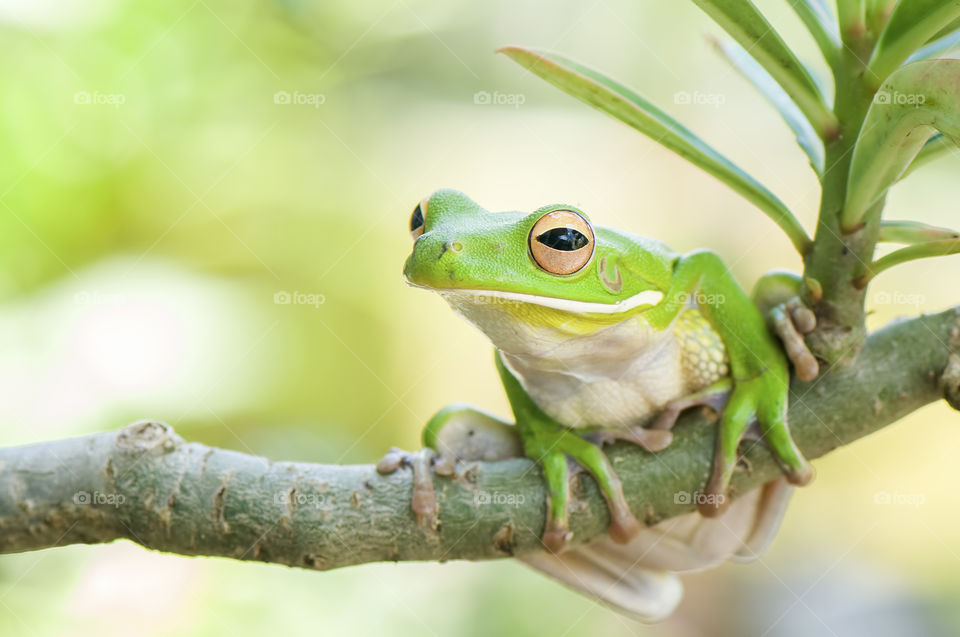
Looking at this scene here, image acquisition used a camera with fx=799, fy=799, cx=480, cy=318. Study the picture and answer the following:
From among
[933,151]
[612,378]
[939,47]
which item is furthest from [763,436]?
[939,47]

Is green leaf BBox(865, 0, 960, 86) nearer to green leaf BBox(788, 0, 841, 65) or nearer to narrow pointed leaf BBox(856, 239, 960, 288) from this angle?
green leaf BBox(788, 0, 841, 65)

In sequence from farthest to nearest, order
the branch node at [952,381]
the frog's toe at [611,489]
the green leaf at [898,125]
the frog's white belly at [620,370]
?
the frog's white belly at [620,370] → the frog's toe at [611,489] → the branch node at [952,381] → the green leaf at [898,125]

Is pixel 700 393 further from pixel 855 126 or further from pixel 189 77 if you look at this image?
pixel 189 77

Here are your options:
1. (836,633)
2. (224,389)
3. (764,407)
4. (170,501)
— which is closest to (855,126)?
(764,407)

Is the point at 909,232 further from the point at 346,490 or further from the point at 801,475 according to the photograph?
the point at 346,490

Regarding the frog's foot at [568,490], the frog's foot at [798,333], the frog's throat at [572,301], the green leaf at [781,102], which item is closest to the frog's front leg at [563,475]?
the frog's foot at [568,490]

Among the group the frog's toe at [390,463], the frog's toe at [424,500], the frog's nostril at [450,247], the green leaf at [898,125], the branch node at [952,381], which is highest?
the frog's nostril at [450,247]

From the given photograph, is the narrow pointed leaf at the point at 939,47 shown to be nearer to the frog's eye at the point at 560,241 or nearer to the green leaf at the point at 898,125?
the green leaf at the point at 898,125
